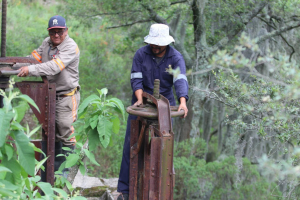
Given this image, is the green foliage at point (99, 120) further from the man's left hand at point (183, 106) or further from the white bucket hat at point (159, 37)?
the white bucket hat at point (159, 37)

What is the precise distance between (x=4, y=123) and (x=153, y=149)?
1.30m

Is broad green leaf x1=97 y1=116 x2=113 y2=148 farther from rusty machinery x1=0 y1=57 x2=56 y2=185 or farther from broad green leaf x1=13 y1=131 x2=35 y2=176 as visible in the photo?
rusty machinery x1=0 y1=57 x2=56 y2=185

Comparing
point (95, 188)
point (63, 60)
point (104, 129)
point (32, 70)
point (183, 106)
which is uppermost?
point (63, 60)

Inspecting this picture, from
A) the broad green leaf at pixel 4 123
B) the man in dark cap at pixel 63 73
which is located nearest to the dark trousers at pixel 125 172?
the man in dark cap at pixel 63 73

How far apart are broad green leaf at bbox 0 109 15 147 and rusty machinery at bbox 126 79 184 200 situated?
1.24m

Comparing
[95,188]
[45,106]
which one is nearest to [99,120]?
[45,106]

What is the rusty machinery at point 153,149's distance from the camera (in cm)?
289

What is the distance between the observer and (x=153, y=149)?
2885 millimetres

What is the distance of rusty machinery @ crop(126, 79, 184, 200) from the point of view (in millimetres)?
2887

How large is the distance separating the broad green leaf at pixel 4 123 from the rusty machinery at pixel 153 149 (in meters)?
1.24

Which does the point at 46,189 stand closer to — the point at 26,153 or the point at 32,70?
the point at 26,153

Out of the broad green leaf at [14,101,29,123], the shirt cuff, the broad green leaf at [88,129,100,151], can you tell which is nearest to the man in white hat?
the broad green leaf at [88,129,100,151]

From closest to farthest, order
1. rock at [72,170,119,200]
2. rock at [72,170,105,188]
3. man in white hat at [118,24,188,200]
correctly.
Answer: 1. man in white hat at [118,24,188,200]
2. rock at [72,170,119,200]
3. rock at [72,170,105,188]

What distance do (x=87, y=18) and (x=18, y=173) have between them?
7106 mm
